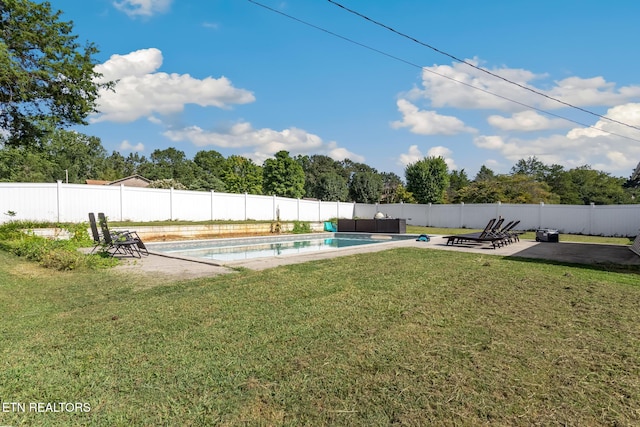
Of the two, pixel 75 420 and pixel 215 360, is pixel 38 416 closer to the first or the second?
pixel 75 420

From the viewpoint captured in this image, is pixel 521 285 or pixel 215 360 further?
pixel 521 285

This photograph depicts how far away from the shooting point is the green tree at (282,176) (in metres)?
46.5

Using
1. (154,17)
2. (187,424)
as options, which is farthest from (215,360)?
(154,17)

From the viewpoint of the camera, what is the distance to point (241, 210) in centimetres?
2086

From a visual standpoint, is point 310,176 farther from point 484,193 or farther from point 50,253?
point 50,253

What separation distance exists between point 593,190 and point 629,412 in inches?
1858

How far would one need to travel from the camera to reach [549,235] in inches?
565

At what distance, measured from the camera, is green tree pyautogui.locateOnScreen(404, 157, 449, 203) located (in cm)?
3700

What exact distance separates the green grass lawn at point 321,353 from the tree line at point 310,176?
1647 cm

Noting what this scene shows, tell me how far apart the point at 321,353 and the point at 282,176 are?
146ft

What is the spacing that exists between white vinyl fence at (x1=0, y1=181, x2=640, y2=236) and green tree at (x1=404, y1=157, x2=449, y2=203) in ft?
34.5

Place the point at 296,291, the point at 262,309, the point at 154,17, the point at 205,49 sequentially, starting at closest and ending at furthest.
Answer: the point at 262,309 → the point at 296,291 → the point at 154,17 → the point at 205,49

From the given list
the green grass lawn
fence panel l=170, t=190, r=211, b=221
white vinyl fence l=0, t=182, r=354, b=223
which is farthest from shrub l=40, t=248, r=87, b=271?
fence panel l=170, t=190, r=211, b=221

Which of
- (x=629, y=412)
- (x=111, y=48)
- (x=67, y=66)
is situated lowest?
(x=629, y=412)
